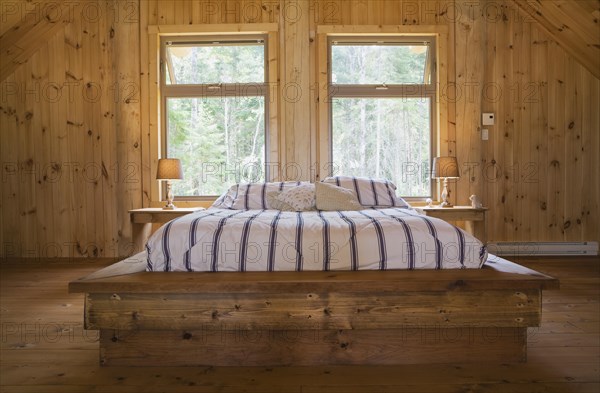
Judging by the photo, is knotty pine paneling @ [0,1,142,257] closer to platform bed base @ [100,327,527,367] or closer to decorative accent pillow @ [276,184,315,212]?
decorative accent pillow @ [276,184,315,212]

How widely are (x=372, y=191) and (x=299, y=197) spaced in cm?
62

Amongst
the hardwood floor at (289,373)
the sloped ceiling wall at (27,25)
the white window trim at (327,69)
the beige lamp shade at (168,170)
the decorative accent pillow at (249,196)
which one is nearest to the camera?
the hardwood floor at (289,373)

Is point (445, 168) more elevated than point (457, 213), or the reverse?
point (445, 168)

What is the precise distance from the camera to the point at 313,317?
1.81 meters

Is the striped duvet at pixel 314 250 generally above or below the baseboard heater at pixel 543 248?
above

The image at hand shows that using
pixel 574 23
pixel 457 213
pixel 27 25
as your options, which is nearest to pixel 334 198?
→ pixel 457 213

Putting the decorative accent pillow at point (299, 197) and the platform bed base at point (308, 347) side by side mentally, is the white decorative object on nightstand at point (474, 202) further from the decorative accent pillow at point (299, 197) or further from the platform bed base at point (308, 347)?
the platform bed base at point (308, 347)

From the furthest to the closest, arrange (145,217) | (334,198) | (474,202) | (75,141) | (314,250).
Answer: (75,141)
(474,202)
(145,217)
(334,198)
(314,250)

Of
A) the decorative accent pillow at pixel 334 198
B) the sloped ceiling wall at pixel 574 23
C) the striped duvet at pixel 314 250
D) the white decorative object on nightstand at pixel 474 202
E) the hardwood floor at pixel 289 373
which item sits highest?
the sloped ceiling wall at pixel 574 23

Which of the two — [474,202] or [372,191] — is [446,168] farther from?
[372,191]

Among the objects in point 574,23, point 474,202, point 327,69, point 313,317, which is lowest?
point 313,317

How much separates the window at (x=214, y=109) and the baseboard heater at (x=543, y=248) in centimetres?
235

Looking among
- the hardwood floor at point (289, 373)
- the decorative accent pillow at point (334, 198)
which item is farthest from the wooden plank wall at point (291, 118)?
the hardwood floor at point (289, 373)

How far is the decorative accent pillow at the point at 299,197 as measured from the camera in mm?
3066
